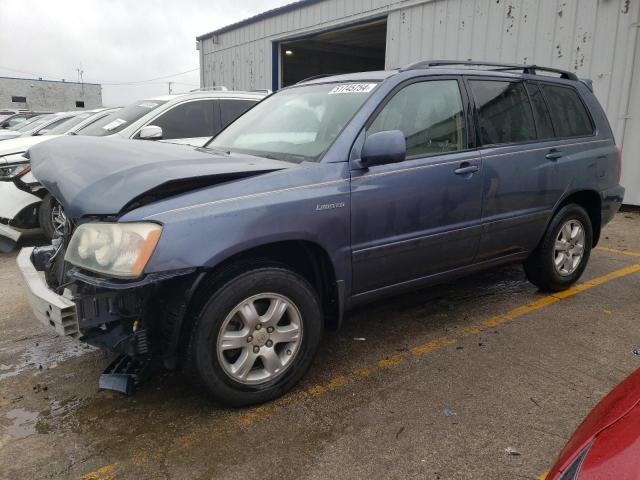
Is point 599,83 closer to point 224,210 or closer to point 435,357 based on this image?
point 435,357

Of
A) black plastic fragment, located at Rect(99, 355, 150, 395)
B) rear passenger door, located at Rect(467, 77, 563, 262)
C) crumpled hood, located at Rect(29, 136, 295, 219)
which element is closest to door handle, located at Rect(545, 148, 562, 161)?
rear passenger door, located at Rect(467, 77, 563, 262)

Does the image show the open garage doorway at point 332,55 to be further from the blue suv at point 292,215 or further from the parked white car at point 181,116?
the blue suv at point 292,215

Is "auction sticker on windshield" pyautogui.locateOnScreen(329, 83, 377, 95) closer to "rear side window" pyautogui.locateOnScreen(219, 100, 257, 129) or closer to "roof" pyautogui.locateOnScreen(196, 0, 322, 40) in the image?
"rear side window" pyautogui.locateOnScreen(219, 100, 257, 129)

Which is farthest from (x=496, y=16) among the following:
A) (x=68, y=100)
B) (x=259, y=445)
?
(x=68, y=100)

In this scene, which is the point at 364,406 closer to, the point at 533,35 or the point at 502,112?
the point at 502,112

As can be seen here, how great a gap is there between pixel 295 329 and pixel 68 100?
2412 inches

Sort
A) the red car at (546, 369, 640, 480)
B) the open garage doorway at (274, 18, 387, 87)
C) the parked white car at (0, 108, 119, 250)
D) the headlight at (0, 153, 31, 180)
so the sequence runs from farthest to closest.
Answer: the open garage doorway at (274, 18, 387, 87)
the headlight at (0, 153, 31, 180)
the parked white car at (0, 108, 119, 250)
the red car at (546, 369, 640, 480)

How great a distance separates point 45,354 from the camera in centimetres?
349

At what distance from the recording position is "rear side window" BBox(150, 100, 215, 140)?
21.0 ft

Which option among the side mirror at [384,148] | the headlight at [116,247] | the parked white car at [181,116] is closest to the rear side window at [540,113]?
the side mirror at [384,148]

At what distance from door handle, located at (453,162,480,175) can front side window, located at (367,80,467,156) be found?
13cm

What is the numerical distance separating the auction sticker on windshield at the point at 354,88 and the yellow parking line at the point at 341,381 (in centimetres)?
174

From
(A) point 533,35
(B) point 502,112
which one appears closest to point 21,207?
(B) point 502,112

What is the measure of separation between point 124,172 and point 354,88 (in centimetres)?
160
